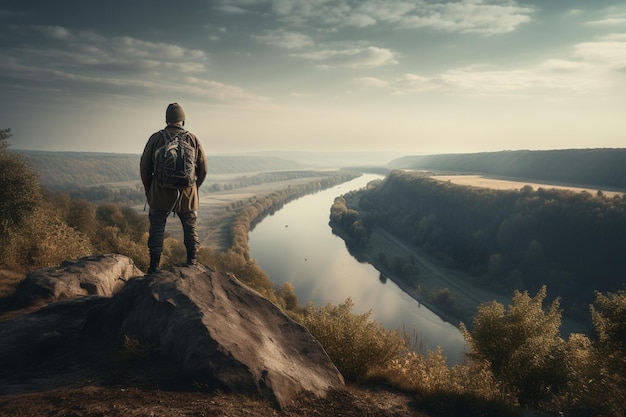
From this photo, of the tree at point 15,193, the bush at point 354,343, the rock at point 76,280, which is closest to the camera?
the bush at point 354,343

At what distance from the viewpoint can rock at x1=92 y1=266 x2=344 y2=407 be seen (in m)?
5.83

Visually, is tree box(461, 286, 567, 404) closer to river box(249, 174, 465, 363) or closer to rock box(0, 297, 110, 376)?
rock box(0, 297, 110, 376)

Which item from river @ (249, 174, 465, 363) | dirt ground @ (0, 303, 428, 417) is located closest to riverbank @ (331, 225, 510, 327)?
river @ (249, 174, 465, 363)

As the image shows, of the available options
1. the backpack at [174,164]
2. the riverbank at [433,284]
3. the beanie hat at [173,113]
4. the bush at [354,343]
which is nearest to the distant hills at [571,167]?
the riverbank at [433,284]

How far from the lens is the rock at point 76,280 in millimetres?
10234

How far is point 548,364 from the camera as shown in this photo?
12.0m

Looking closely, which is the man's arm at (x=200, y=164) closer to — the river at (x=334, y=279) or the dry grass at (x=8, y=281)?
the dry grass at (x=8, y=281)

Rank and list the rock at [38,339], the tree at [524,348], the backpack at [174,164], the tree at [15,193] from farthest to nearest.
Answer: the tree at [15,193], the tree at [524,348], the backpack at [174,164], the rock at [38,339]

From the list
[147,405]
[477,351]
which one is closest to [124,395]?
[147,405]

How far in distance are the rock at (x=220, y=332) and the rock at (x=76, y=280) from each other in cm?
411

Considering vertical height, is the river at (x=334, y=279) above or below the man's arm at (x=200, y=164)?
below

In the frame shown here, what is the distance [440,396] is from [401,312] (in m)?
52.4

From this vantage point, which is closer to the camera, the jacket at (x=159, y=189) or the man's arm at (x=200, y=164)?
the jacket at (x=159, y=189)

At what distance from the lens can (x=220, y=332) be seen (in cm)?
638
